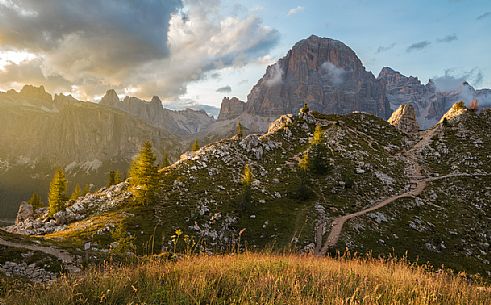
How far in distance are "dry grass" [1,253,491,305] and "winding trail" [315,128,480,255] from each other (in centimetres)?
3779

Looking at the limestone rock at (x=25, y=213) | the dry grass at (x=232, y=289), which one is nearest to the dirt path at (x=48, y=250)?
the dry grass at (x=232, y=289)

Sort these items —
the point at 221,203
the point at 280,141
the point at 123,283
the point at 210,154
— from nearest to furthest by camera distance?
1. the point at 123,283
2. the point at 221,203
3. the point at 210,154
4. the point at 280,141

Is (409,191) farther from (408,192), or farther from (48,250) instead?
(48,250)

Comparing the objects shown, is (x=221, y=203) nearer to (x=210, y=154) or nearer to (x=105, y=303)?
(x=210, y=154)

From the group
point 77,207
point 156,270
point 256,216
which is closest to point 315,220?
point 256,216

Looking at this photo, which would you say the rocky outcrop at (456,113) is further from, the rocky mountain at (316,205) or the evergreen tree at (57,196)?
the evergreen tree at (57,196)

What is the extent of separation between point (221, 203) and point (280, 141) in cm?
4026

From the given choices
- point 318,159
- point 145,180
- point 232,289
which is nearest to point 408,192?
point 318,159

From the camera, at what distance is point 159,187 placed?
62281 mm

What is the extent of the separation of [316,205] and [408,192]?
81.3 feet

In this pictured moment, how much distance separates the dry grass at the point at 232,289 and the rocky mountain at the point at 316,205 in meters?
26.6

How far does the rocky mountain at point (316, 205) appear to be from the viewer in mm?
49188

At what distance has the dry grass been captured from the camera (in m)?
6.39

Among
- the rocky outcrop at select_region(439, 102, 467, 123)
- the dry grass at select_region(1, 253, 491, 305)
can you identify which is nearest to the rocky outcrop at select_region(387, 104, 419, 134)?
the rocky outcrop at select_region(439, 102, 467, 123)
